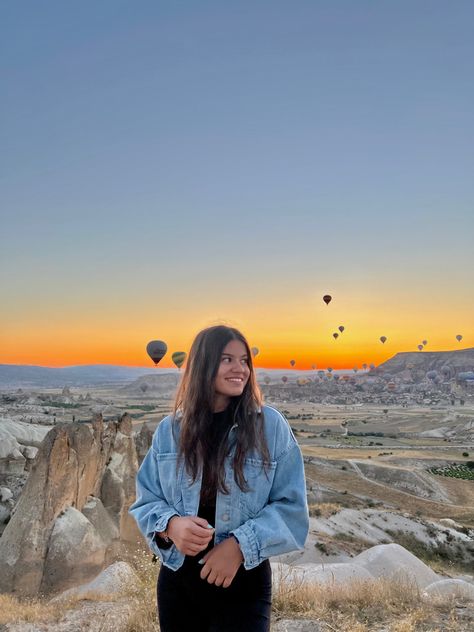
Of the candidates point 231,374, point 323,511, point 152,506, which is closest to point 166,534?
point 152,506

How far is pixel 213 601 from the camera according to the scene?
2.56 meters

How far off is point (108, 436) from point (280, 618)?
1552 centimetres

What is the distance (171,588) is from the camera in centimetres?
265

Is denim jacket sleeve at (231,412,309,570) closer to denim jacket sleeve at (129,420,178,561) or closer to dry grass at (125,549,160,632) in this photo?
denim jacket sleeve at (129,420,178,561)

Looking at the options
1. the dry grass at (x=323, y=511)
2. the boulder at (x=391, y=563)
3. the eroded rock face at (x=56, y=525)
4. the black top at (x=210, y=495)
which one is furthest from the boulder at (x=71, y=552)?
the dry grass at (x=323, y=511)

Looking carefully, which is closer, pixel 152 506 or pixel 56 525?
pixel 152 506

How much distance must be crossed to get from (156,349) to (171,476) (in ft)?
126

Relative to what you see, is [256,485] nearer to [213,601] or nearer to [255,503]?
[255,503]

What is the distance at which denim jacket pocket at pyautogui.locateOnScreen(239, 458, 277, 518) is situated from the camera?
257cm

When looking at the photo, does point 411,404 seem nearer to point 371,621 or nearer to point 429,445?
point 429,445

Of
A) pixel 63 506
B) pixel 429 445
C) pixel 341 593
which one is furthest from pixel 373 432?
pixel 341 593

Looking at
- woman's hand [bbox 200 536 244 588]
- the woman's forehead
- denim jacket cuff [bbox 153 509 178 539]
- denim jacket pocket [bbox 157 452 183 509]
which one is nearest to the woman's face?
the woman's forehead

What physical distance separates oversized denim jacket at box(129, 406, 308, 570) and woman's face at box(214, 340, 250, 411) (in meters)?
0.18

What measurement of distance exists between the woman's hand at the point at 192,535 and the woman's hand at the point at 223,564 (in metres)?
0.07
